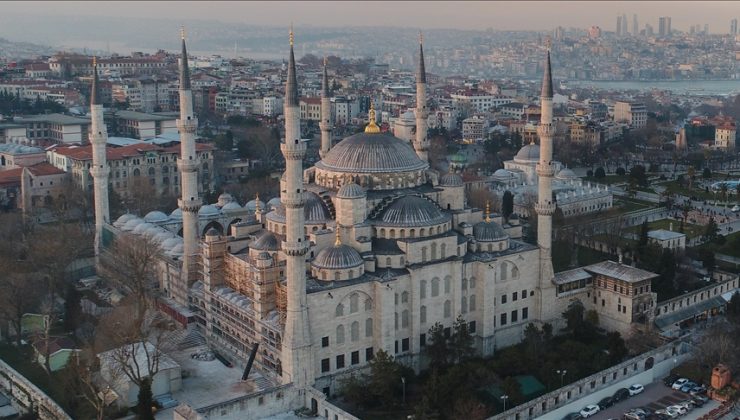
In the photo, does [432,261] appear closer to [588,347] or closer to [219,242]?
[588,347]

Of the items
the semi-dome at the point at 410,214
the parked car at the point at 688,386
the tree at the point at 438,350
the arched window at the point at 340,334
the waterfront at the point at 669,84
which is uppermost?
the waterfront at the point at 669,84

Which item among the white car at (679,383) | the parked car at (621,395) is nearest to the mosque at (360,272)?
the white car at (679,383)

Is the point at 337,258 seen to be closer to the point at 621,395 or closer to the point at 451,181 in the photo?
the point at 451,181

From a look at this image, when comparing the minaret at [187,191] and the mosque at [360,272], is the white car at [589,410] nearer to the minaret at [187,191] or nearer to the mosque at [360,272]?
the mosque at [360,272]

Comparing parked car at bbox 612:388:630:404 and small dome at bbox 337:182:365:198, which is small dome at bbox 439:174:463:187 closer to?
small dome at bbox 337:182:365:198

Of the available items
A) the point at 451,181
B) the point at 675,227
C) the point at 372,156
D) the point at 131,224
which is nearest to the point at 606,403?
the point at 451,181
